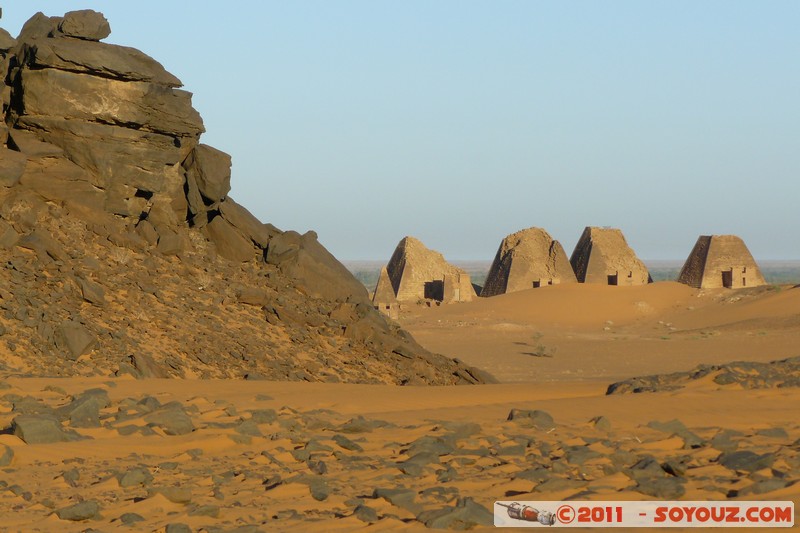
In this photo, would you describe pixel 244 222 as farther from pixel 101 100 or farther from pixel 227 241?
pixel 101 100

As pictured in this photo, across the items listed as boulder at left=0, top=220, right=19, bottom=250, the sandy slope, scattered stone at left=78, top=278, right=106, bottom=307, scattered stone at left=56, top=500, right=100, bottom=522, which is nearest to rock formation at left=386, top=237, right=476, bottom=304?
the sandy slope

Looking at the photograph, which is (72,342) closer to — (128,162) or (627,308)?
(128,162)

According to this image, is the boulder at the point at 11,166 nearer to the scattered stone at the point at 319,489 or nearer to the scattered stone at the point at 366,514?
the scattered stone at the point at 319,489

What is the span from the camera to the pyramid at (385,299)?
42.8m

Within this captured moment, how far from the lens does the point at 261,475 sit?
6891mm

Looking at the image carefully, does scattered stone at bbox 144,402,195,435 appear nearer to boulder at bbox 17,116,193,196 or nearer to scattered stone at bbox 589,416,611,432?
scattered stone at bbox 589,416,611,432

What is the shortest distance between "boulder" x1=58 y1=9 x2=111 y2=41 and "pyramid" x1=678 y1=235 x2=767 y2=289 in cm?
3698

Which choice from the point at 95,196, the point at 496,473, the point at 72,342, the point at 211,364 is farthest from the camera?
the point at 95,196

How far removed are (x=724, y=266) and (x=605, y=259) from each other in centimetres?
620

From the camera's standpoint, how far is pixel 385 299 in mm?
43719

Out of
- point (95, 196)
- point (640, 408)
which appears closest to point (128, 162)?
point (95, 196)

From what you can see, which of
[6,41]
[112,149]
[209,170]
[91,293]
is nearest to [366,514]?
[91,293]

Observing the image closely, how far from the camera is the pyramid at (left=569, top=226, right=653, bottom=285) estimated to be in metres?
51.6

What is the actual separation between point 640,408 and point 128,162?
10.5 m
